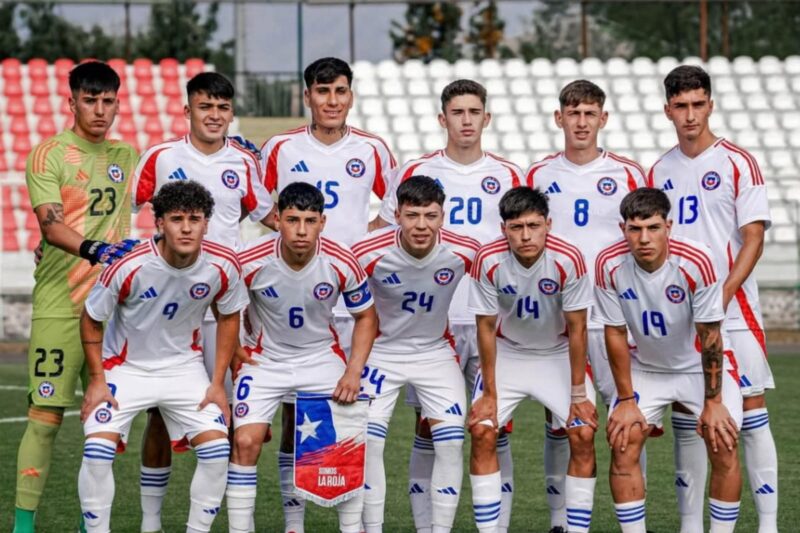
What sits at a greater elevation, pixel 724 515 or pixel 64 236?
pixel 64 236

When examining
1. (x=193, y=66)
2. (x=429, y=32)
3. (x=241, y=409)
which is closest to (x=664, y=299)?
(x=241, y=409)

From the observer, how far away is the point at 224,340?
5781 mm

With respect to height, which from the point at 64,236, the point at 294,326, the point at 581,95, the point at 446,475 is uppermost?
the point at 581,95

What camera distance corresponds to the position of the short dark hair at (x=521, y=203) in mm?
5637

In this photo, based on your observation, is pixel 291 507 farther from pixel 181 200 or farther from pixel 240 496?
pixel 181 200

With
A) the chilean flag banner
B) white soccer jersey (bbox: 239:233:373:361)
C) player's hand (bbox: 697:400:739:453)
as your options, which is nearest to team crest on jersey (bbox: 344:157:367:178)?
A: white soccer jersey (bbox: 239:233:373:361)

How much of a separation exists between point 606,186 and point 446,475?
161 cm

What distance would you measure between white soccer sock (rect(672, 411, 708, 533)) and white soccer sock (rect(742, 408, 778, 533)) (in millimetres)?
246

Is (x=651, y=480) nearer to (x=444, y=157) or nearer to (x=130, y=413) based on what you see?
(x=444, y=157)

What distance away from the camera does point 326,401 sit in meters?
5.76

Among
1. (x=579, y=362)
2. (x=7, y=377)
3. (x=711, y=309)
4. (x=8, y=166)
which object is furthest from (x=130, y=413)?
(x=8, y=166)

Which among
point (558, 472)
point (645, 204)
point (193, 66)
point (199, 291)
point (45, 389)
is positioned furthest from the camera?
point (193, 66)

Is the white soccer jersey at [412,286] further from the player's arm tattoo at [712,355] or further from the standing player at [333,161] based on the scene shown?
the player's arm tattoo at [712,355]

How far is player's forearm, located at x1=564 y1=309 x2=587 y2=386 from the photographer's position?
5711 mm
